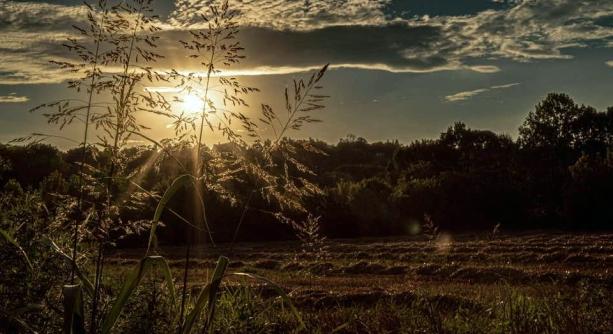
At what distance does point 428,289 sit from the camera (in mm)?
10844

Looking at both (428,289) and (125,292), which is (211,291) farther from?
(428,289)

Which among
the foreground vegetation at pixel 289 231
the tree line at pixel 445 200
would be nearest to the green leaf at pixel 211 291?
the foreground vegetation at pixel 289 231

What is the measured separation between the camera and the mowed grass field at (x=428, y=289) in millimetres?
4754

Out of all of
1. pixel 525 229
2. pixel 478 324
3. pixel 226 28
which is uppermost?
pixel 226 28

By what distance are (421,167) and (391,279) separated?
5033cm

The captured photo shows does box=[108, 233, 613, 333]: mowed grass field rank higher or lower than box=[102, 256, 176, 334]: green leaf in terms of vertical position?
lower

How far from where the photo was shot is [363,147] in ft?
382

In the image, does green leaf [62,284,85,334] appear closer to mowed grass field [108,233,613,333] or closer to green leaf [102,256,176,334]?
green leaf [102,256,176,334]

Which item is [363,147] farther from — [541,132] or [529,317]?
[529,317]

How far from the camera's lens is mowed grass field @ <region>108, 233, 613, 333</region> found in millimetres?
4754

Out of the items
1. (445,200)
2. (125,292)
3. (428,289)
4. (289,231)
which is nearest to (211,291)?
(125,292)

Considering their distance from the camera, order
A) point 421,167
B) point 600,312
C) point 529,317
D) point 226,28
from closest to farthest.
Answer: point 226,28, point 529,317, point 600,312, point 421,167

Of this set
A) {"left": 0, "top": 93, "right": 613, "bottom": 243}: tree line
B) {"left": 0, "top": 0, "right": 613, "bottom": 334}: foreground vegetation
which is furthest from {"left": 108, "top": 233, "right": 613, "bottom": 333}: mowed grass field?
{"left": 0, "top": 93, "right": 613, "bottom": 243}: tree line

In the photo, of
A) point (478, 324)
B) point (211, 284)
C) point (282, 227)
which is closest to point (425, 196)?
point (282, 227)
